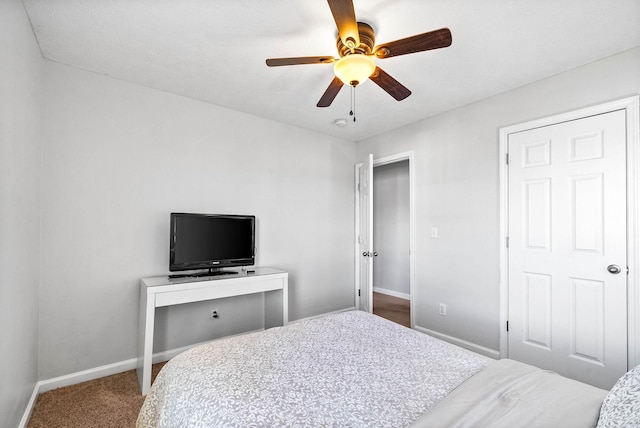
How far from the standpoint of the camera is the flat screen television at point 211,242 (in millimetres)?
2613

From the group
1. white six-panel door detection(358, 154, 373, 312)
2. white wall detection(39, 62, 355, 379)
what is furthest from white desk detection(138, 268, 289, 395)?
white six-panel door detection(358, 154, 373, 312)

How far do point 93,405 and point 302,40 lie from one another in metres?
2.85

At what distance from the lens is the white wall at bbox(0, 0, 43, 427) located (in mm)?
1443

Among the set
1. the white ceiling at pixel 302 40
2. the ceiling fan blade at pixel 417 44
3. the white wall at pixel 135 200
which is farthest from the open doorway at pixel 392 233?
the ceiling fan blade at pixel 417 44

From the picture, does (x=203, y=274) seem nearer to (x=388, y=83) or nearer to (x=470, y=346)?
(x=388, y=83)

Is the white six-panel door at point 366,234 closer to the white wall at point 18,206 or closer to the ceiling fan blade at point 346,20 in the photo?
the ceiling fan blade at point 346,20

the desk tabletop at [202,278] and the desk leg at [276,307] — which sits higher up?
the desk tabletop at [202,278]

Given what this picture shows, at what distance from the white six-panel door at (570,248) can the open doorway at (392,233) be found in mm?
2372

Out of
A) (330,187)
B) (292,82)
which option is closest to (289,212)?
(330,187)

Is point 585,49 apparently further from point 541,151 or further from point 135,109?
point 135,109

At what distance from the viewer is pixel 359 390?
1163 millimetres

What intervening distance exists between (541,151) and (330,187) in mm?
2283

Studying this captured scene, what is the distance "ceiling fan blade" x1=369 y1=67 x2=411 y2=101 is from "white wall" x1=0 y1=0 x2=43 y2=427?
75.1 inches

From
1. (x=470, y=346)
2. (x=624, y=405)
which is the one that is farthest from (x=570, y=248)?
(x=624, y=405)
